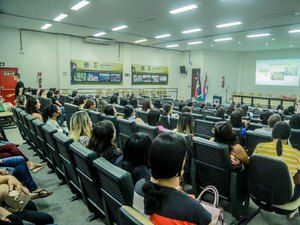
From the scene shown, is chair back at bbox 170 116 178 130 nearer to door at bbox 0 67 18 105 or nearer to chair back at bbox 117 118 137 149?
chair back at bbox 117 118 137 149

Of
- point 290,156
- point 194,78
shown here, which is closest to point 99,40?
point 194,78

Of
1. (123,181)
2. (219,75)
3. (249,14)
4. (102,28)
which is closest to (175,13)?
(249,14)

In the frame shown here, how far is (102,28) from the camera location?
405 inches

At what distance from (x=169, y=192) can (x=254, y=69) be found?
1789 centimetres

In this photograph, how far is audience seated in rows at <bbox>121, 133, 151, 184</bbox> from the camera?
1666 millimetres

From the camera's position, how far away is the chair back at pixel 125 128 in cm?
344

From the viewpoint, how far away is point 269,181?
2.06 meters

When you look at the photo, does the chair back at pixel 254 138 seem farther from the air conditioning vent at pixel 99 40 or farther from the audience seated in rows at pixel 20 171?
the air conditioning vent at pixel 99 40

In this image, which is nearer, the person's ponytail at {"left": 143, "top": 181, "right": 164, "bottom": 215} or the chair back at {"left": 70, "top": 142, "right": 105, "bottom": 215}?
the person's ponytail at {"left": 143, "top": 181, "right": 164, "bottom": 215}

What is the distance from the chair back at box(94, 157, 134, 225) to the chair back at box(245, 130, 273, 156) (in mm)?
2328

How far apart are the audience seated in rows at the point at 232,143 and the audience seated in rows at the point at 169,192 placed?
1316 millimetres

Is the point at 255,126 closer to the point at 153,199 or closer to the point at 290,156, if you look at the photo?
the point at 290,156

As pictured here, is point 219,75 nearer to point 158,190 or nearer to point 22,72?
point 22,72

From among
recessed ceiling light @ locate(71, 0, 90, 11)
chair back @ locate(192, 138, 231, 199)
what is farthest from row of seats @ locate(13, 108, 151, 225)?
recessed ceiling light @ locate(71, 0, 90, 11)
